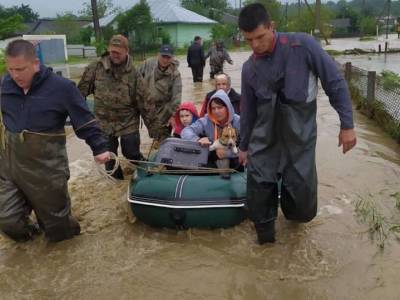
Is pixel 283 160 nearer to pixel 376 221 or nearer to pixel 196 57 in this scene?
pixel 376 221

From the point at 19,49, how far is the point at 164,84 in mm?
3023

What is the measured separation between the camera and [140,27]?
36469 mm

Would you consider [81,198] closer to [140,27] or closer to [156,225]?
[156,225]

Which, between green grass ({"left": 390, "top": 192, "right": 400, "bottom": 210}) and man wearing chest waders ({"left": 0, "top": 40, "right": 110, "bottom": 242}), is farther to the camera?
green grass ({"left": 390, "top": 192, "right": 400, "bottom": 210})

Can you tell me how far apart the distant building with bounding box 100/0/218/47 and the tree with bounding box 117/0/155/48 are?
10917 mm

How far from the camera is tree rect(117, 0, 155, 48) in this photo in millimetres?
35750

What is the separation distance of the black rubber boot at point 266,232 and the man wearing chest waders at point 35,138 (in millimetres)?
1439

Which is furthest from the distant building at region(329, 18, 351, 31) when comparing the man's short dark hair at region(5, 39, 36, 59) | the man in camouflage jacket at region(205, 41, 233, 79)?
the man's short dark hair at region(5, 39, 36, 59)

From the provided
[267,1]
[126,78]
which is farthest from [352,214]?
[267,1]

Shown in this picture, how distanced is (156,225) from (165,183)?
46cm

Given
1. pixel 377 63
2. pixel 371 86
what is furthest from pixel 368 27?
pixel 371 86

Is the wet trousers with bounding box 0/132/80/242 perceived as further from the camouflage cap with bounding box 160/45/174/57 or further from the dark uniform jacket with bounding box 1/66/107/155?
the camouflage cap with bounding box 160/45/174/57

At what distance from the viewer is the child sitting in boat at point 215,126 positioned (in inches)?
193

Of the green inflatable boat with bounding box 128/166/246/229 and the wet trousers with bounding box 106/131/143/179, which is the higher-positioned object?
the wet trousers with bounding box 106/131/143/179
